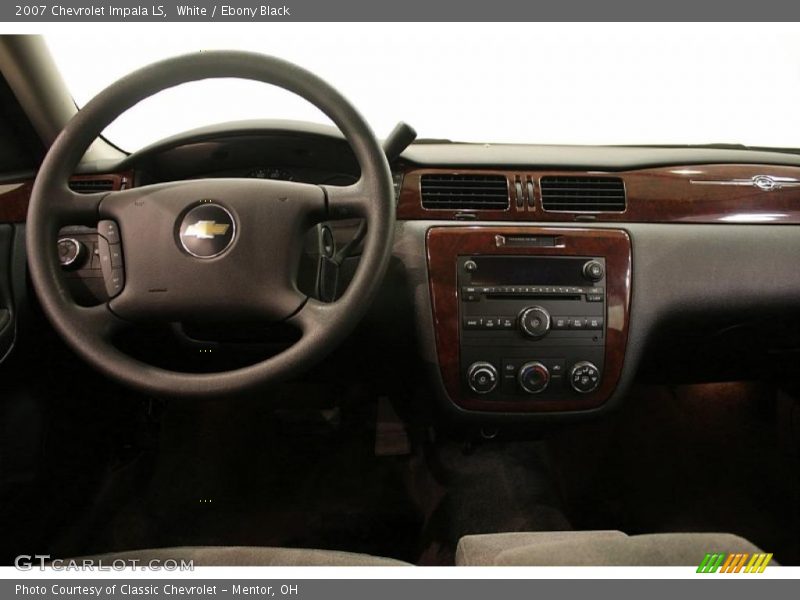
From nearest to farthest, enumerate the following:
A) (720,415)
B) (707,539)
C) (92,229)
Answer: (707,539), (92,229), (720,415)

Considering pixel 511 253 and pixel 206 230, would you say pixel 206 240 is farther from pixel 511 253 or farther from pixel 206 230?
pixel 511 253

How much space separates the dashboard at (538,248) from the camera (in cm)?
110

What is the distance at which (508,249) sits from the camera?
1104mm

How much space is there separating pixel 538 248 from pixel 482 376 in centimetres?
32

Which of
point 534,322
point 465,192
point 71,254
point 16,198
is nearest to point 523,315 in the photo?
point 534,322

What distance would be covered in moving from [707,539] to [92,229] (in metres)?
1.32

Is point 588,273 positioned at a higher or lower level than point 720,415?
higher

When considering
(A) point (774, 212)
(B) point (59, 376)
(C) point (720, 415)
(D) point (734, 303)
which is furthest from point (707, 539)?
(B) point (59, 376)

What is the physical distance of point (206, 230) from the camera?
2.75 feet

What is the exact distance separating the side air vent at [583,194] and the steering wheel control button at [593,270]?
137 millimetres

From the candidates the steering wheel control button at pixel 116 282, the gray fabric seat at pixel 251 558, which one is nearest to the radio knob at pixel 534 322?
the gray fabric seat at pixel 251 558

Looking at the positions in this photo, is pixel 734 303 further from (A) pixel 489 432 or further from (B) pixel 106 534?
(B) pixel 106 534

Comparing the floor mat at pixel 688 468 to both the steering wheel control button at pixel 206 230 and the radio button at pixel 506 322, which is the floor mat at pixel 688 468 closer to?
the radio button at pixel 506 322

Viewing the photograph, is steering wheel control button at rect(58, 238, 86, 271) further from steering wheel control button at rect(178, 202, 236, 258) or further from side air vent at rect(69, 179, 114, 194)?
steering wheel control button at rect(178, 202, 236, 258)
